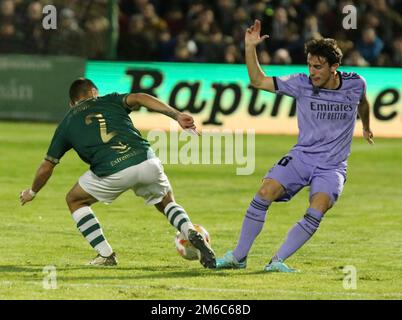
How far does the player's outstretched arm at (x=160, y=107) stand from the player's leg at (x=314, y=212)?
124cm

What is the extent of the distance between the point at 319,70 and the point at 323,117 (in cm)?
42

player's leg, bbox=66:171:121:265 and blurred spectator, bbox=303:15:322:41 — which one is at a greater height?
player's leg, bbox=66:171:121:265

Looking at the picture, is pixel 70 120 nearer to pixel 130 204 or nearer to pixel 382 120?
pixel 130 204

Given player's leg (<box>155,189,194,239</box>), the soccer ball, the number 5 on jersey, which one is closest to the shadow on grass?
the soccer ball

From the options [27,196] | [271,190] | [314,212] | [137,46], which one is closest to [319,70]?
[271,190]

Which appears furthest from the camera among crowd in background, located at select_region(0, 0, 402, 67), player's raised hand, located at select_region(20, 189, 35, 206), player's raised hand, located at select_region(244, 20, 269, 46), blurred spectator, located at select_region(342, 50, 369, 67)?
crowd in background, located at select_region(0, 0, 402, 67)

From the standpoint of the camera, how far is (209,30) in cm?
2692

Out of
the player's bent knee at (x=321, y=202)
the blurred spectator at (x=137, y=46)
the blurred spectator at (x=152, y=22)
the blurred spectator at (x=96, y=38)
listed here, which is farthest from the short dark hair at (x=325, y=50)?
the blurred spectator at (x=152, y=22)

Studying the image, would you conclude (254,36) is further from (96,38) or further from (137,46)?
(96,38)

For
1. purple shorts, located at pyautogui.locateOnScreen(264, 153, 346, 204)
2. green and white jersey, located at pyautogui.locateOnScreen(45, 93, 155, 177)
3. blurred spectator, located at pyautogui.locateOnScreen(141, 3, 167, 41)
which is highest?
green and white jersey, located at pyautogui.locateOnScreen(45, 93, 155, 177)

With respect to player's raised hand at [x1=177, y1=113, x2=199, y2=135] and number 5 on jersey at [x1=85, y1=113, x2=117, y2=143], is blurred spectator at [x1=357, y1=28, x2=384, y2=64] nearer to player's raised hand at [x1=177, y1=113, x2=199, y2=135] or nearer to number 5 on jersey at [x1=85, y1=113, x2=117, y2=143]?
number 5 on jersey at [x1=85, y1=113, x2=117, y2=143]

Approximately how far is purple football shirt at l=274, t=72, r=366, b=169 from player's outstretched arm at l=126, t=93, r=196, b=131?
1.00 meters

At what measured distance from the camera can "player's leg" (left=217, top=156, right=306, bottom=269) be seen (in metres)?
10.3
